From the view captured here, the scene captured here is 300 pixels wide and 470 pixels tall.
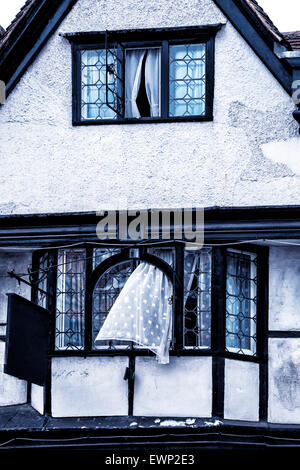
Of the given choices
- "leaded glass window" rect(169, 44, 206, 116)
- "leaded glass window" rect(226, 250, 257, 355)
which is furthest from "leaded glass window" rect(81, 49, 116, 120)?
"leaded glass window" rect(226, 250, 257, 355)

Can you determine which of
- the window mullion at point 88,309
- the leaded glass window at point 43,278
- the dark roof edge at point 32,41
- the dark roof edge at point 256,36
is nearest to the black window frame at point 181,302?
the window mullion at point 88,309

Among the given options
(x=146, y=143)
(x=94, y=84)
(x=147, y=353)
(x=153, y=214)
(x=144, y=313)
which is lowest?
(x=147, y=353)

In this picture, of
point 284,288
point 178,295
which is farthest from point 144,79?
point 284,288

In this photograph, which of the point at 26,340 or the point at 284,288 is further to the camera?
the point at 284,288

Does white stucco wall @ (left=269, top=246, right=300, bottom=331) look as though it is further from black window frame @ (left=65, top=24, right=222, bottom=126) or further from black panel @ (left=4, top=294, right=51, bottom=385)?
black panel @ (left=4, top=294, right=51, bottom=385)

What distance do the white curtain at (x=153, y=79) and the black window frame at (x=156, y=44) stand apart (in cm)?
12

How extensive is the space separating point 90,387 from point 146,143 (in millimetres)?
3129

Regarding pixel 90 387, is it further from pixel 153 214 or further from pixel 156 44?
pixel 156 44

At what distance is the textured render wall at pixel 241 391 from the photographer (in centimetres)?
1475

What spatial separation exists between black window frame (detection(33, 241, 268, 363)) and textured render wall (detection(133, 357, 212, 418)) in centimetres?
16

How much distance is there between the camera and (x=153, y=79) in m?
15.6

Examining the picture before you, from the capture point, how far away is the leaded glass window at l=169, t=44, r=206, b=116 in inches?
607

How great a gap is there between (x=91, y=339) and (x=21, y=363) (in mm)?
1118

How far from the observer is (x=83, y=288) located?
15.3 meters
